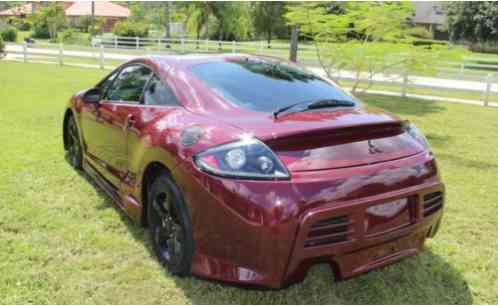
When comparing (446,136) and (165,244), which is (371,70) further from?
(165,244)

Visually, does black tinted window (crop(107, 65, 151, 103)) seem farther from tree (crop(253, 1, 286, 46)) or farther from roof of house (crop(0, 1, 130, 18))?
roof of house (crop(0, 1, 130, 18))

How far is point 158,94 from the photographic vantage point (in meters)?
3.24

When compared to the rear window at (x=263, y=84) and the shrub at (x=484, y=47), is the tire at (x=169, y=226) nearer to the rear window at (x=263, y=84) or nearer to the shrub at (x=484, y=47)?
the rear window at (x=263, y=84)

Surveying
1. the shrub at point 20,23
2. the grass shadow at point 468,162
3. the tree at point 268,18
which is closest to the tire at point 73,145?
the grass shadow at point 468,162

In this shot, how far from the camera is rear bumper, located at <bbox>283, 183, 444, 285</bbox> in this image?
2197 mm

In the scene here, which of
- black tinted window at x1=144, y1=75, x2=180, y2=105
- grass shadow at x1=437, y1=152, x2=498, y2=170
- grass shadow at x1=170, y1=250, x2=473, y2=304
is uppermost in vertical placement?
black tinted window at x1=144, y1=75, x2=180, y2=105

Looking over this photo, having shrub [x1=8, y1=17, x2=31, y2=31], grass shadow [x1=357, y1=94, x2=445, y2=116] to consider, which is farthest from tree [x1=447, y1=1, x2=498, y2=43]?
shrub [x1=8, y1=17, x2=31, y2=31]

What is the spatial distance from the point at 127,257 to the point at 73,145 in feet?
8.04

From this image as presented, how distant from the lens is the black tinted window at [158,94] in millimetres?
3098

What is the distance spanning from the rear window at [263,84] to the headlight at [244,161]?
0.48 m

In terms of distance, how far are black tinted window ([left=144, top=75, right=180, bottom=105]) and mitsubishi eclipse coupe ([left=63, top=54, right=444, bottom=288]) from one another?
0.01 meters

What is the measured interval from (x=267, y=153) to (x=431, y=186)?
1.05m

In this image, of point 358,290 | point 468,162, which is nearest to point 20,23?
point 468,162

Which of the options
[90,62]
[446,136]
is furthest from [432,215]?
[90,62]
